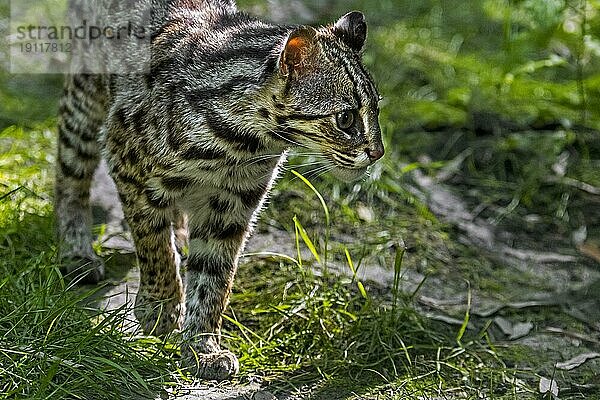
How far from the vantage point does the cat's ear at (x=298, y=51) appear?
15.0 ft

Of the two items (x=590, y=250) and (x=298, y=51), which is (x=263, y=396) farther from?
(x=590, y=250)

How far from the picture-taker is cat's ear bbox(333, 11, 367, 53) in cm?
491

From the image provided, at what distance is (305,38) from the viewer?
4.59m

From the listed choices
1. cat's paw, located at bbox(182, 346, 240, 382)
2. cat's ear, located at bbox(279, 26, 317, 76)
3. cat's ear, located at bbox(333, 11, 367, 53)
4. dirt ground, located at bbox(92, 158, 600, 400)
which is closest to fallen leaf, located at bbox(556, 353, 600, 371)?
dirt ground, located at bbox(92, 158, 600, 400)

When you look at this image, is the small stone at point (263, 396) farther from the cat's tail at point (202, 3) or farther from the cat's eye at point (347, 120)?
the cat's tail at point (202, 3)

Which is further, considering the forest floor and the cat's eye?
the forest floor

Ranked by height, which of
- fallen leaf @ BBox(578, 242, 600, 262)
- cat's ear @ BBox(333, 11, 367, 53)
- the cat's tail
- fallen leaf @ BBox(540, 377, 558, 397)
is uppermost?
cat's ear @ BBox(333, 11, 367, 53)

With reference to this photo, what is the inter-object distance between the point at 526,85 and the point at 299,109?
14.2 ft

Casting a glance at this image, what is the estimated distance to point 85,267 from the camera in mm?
5902

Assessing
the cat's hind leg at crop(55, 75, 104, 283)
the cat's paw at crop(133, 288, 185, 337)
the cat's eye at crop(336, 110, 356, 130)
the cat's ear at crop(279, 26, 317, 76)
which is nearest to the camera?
the cat's ear at crop(279, 26, 317, 76)

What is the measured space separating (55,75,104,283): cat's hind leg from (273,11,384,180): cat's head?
159 centimetres

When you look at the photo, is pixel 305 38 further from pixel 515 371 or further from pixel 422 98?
pixel 422 98

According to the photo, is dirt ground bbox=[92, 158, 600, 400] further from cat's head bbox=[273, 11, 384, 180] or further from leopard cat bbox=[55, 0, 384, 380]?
cat's head bbox=[273, 11, 384, 180]

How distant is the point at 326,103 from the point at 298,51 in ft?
0.90
